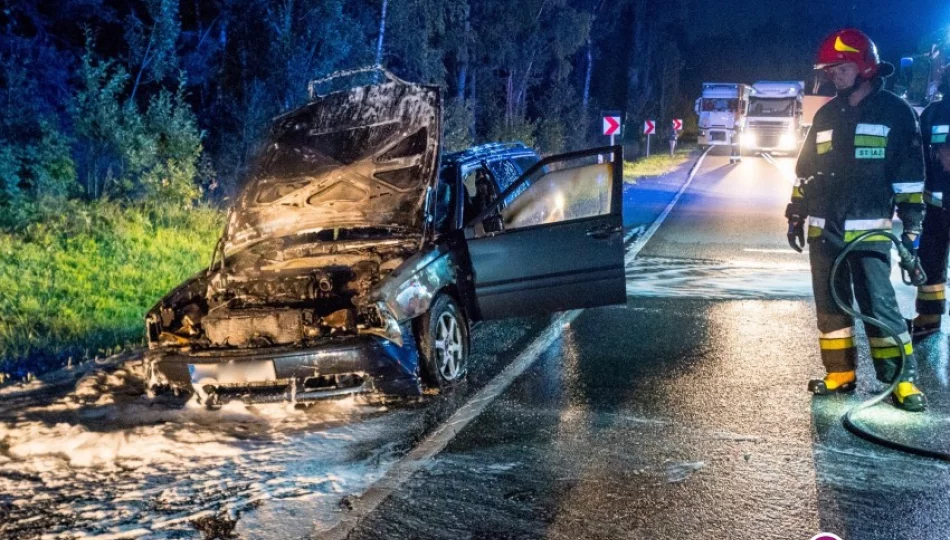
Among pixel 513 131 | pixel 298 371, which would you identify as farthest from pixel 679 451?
pixel 513 131

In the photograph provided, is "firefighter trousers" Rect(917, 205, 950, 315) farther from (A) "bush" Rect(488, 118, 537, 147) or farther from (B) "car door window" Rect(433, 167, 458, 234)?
(A) "bush" Rect(488, 118, 537, 147)

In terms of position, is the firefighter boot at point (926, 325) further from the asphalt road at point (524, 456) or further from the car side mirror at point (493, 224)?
the car side mirror at point (493, 224)

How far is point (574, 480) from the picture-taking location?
4227mm

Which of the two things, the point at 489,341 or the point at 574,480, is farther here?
the point at 489,341

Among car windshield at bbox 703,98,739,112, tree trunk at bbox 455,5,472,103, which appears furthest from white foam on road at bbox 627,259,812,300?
car windshield at bbox 703,98,739,112

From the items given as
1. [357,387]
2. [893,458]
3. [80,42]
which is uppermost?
[80,42]

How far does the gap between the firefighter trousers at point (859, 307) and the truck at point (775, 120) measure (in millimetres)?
32410

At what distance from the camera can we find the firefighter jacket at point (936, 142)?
6.73 metres

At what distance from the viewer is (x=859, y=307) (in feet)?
17.5

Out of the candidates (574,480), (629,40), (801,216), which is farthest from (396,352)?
(629,40)

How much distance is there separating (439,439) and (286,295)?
1639mm

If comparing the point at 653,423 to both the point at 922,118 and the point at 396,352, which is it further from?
the point at 922,118

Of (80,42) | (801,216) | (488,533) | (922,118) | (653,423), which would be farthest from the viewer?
(80,42)

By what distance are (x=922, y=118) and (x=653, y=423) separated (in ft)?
12.5
